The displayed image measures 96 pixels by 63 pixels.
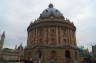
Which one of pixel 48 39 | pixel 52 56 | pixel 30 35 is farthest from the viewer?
pixel 30 35

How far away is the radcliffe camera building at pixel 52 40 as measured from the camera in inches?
1720

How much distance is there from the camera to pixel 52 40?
4719 cm

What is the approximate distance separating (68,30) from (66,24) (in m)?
2.21

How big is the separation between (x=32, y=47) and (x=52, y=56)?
796 centimetres

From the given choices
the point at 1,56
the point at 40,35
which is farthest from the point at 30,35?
the point at 1,56

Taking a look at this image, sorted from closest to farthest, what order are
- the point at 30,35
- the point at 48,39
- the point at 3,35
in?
the point at 48,39 → the point at 30,35 → the point at 3,35

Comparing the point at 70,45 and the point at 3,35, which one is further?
the point at 3,35

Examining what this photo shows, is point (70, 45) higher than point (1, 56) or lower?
higher

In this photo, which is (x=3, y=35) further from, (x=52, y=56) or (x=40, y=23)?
(x=52, y=56)

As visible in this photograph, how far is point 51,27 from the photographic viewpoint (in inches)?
1906

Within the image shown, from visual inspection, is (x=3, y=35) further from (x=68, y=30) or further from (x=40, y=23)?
(x=68, y=30)

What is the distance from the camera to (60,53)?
43625mm

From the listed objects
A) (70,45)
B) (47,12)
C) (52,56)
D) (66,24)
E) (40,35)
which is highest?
(47,12)

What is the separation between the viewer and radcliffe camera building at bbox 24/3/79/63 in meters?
43.7
